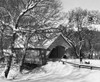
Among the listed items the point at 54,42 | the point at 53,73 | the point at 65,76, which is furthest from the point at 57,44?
the point at 65,76

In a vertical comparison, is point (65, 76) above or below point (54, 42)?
below

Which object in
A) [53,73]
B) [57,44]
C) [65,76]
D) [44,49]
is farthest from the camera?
[57,44]

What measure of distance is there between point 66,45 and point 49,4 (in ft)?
41.4

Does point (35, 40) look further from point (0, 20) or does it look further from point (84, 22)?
point (84, 22)

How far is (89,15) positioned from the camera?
1679 inches

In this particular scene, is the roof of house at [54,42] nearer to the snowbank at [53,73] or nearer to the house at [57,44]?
the house at [57,44]

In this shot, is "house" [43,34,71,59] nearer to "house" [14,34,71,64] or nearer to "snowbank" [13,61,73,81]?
"house" [14,34,71,64]

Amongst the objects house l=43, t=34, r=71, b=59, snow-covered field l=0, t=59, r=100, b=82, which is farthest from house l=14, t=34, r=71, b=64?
snow-covered field l=0, t=59, r=100, b=82

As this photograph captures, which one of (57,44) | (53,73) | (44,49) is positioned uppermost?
(57,44)

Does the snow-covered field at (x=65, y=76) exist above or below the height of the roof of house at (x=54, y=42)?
below

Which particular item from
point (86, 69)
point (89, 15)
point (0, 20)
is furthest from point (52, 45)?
point (89, 15)

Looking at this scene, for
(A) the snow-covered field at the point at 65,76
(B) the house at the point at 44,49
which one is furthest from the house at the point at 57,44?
(A) the snow-covered field at the point at 65,76

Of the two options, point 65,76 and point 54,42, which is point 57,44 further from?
point 65,76

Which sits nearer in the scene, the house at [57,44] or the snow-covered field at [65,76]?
the snow-covered field at [65,76]
